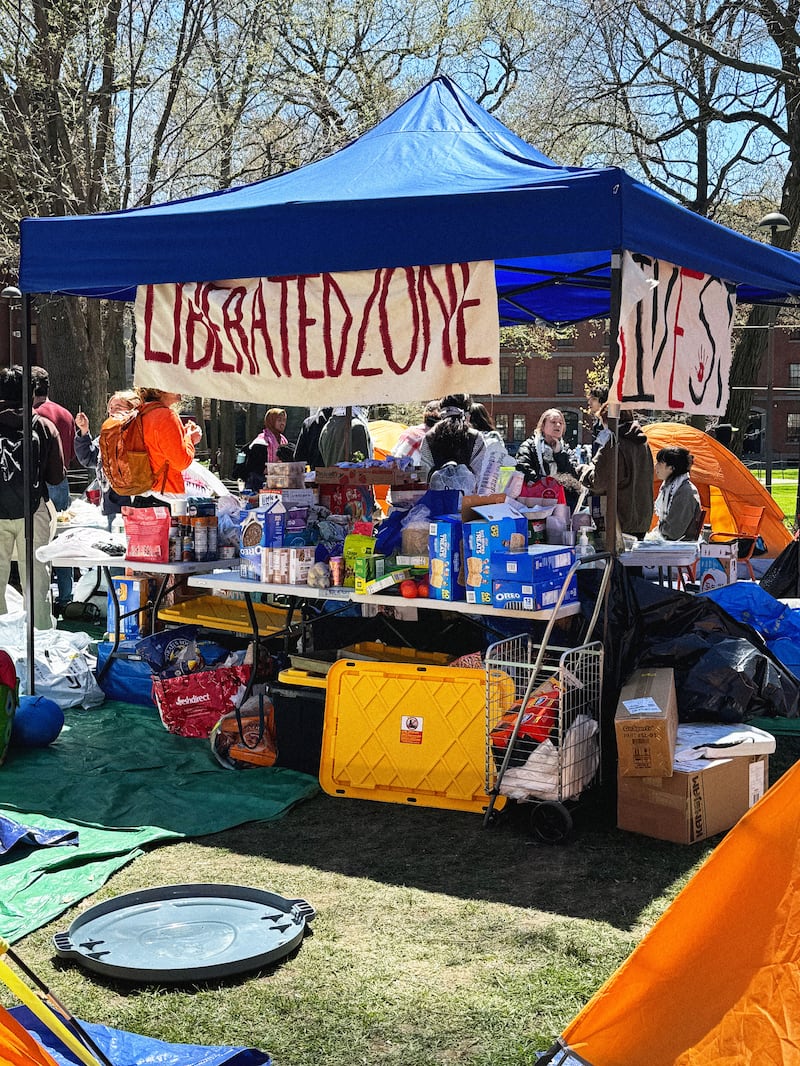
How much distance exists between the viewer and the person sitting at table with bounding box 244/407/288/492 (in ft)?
39.5

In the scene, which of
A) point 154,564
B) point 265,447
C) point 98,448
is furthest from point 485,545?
point 265,447

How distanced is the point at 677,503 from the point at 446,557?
A: 4257 mm

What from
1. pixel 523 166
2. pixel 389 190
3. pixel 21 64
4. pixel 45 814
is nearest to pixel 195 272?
pixel 389 190

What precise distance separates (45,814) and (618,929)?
2708 mm

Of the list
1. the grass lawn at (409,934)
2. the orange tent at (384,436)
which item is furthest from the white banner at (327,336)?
the orange tent at (384,436)

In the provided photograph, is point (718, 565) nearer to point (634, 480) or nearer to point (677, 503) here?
point (677, 503)

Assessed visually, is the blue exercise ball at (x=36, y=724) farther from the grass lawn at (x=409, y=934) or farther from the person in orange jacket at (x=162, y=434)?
the person in orange jacket at (x=162, y=434)

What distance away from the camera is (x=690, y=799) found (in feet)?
16.2

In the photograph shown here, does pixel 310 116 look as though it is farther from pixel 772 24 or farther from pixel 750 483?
pixel 750 483

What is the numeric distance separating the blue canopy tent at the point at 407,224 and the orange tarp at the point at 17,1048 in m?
3.69

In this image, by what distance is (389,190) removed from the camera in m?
5.65

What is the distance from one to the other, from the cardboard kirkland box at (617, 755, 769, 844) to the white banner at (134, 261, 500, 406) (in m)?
1.99

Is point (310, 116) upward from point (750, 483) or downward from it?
upward

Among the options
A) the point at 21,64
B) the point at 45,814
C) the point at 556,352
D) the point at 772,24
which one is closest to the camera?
the point at 45,814
